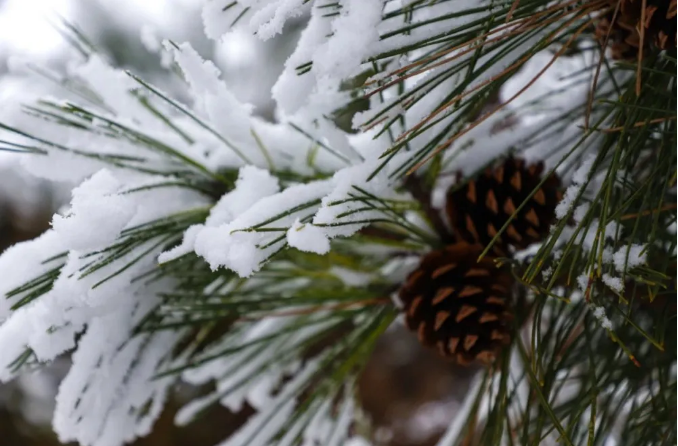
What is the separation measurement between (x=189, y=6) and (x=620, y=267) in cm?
157

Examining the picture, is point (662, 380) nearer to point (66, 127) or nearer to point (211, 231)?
point (211, 231)

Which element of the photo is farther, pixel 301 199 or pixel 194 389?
pixel 194 389

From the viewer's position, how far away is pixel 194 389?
6.22 ft

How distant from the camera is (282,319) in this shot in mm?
575

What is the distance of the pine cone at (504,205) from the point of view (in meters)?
0.41

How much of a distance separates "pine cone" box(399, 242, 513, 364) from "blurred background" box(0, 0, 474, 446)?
3.66ft

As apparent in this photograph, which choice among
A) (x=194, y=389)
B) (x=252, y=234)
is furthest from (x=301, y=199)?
(x=194, y=389)

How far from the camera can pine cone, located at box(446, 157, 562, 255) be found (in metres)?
0.41

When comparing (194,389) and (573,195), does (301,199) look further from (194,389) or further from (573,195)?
(194,389)

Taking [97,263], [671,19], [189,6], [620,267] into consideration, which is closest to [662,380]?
[620,267]

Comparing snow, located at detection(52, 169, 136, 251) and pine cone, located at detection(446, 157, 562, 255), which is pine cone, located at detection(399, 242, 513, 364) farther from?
snow, located at detection(52, 169, 136, 251)

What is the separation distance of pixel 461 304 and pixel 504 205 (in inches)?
3.0

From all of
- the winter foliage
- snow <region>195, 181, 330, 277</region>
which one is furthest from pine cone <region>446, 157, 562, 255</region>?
snow <region>195, 181, 330, 277</region>

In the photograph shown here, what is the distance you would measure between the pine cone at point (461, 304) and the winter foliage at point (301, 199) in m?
0.03
